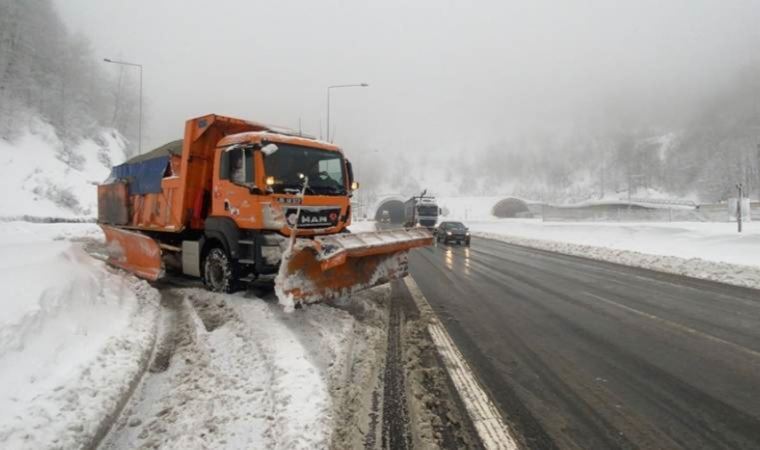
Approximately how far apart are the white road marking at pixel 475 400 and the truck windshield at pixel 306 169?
354cm

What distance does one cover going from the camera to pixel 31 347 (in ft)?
13.7

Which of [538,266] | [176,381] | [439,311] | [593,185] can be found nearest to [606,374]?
[439,311]

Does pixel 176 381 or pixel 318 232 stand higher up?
pixel 318 232

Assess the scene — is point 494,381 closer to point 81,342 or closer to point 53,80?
point 81,342

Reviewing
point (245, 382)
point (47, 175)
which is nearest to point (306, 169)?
point (245, 382)

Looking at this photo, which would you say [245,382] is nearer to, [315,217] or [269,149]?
[315,217]

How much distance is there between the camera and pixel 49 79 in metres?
53.8

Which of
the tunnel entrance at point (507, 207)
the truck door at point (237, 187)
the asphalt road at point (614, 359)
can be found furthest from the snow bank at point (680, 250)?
the tunnel entrance at point (507, 207)

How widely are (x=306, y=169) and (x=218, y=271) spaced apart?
2.69 meters

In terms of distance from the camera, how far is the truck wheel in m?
7.68

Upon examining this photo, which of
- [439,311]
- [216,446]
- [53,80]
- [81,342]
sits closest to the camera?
[216,446]

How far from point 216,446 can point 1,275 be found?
4.72 m

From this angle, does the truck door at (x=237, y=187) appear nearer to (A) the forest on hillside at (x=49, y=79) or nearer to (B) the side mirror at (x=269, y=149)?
(B) the side mirror at (x=269, y=149)

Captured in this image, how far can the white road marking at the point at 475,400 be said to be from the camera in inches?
123
